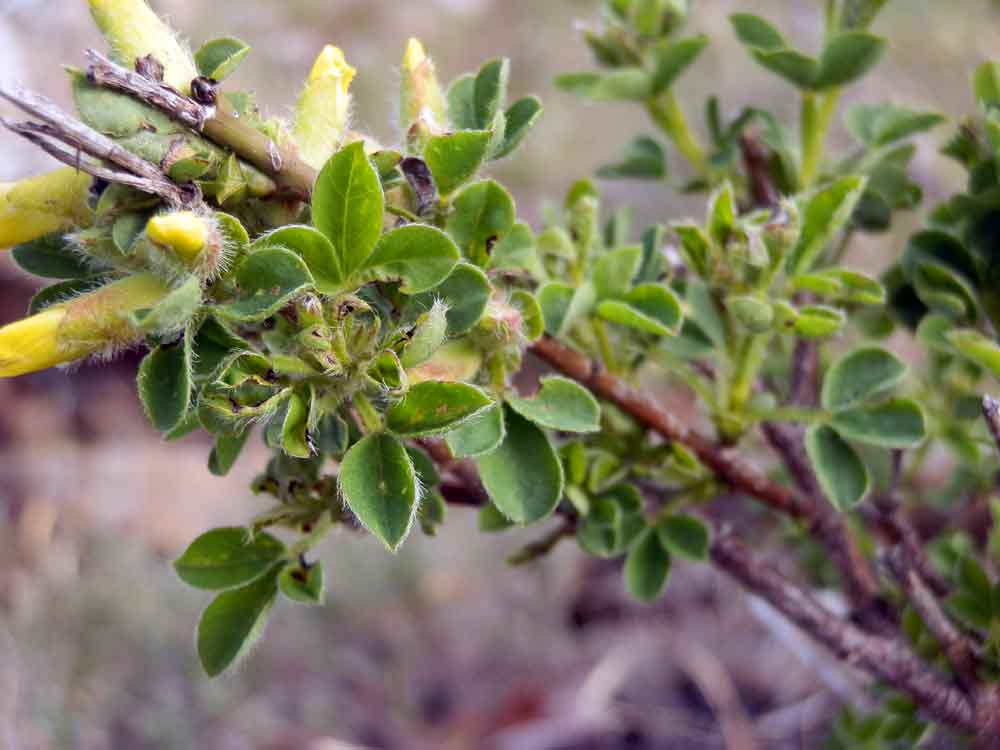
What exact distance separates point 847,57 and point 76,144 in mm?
790

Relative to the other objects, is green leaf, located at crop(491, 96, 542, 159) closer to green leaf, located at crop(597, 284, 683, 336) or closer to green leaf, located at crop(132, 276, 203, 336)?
green leaf, located at crop(597, 284, 683, 336)

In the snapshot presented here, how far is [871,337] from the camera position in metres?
1.14

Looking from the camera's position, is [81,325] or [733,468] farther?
[733,468]

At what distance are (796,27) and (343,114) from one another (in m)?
4.77

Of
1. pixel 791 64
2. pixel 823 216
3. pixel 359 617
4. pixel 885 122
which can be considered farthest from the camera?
pixel 359 617

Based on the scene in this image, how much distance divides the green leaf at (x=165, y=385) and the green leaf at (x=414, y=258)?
15 centimetres

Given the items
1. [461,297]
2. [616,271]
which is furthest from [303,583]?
[616,271]

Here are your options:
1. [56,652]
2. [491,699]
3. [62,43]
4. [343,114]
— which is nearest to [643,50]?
[343,114]

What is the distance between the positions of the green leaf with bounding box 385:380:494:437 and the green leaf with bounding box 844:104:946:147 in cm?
71

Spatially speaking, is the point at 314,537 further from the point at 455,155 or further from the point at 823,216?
the point at 823,216

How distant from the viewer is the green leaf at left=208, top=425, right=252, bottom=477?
78 cm

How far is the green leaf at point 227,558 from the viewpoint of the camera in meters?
0.80

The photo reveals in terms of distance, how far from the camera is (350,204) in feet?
2.05

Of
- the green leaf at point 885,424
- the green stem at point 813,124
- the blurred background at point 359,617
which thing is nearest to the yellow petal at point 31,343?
the green leaf at point 885,424
